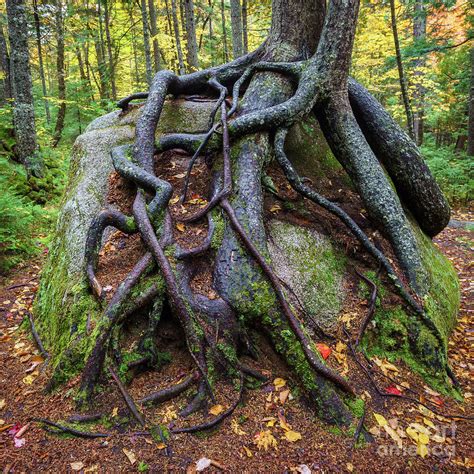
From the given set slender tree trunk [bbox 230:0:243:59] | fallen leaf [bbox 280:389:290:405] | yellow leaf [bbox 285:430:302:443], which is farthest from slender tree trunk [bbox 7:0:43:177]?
yellow leaf [bbox 285:430:302:443]

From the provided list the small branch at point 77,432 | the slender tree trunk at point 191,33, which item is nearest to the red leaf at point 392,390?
the small branch at point 77,432

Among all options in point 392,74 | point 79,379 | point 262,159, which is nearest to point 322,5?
point 262,159

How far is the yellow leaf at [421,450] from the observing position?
8.58 ft

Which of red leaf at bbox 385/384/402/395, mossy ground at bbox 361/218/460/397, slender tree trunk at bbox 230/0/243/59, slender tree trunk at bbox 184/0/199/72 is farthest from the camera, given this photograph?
slender tree trunk at bbox 230/0/243/59

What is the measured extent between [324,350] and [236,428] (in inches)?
44.1

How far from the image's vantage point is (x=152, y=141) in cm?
430

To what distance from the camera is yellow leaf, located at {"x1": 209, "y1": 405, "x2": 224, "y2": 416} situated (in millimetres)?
2738

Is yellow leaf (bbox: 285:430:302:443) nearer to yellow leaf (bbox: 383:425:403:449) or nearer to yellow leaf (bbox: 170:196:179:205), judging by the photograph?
yellow leaf (bbox: 383:425:403:449)

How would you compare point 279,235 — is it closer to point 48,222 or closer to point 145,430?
point 145,430

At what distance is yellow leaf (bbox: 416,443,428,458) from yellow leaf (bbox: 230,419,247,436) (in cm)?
135

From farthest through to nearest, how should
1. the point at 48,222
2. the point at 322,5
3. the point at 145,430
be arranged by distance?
the point at 48,222
the point at 322,5
the point at 145,430

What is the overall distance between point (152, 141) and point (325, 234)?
2.46 metres

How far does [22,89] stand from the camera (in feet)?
27.9

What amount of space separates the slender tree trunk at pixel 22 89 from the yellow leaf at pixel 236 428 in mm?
8945
